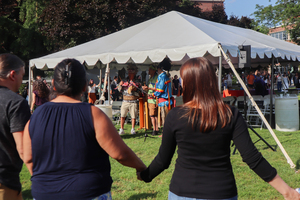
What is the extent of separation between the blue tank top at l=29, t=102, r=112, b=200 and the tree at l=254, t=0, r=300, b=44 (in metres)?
31.9

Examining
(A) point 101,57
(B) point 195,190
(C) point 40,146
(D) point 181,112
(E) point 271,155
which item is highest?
(A) point 101,57

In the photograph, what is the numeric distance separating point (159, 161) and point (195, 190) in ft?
1.19

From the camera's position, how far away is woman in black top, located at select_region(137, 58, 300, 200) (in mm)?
1770

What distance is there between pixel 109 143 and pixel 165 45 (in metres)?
6.24

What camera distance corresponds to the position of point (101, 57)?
8.37m

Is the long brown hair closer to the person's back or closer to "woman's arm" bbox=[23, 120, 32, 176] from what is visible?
"woman's arm" bbox=[23, 120, 32, 176]

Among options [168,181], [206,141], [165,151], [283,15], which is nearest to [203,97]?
[206,141]

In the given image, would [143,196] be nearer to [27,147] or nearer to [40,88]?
[27,147]

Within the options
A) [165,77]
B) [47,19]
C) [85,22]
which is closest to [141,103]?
[165,77]

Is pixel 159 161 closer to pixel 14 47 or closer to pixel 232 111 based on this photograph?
pixel 232 111

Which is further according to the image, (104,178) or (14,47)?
(14,47)

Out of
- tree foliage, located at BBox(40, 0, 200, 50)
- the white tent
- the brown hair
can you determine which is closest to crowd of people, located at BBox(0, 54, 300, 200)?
the white tent

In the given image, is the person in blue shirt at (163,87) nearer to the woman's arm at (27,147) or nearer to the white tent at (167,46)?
the white tent at (167,46)

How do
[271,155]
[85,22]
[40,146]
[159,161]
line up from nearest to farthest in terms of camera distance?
[40,146]
[159,161]
[271,155]
[85,22]
